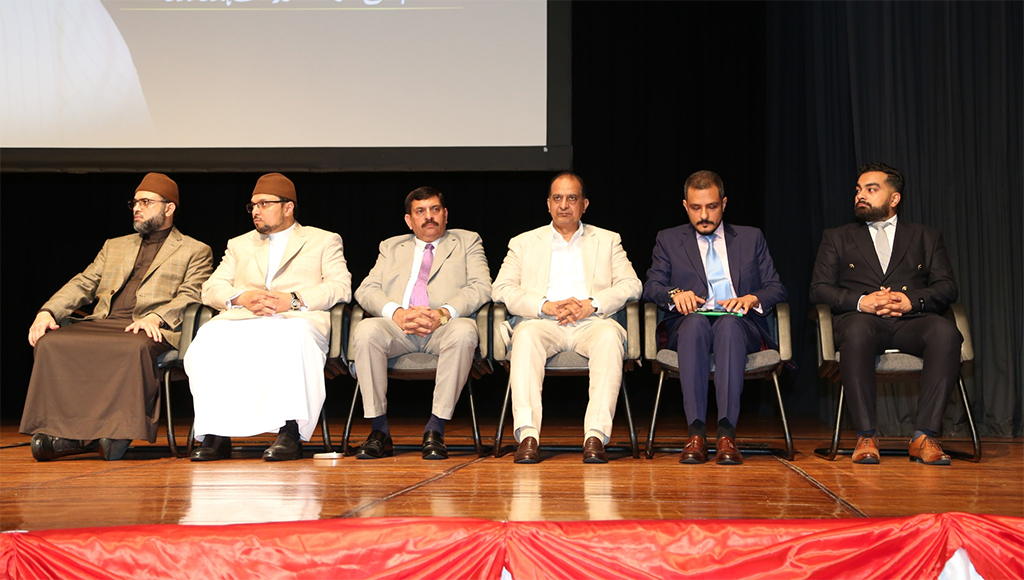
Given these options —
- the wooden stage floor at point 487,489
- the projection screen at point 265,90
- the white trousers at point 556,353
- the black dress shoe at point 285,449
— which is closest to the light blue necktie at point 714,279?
the white trousers at point 556,353

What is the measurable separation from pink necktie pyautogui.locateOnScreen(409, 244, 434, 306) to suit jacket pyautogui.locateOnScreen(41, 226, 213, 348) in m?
0.99

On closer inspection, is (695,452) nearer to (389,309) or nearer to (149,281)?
(389,309)

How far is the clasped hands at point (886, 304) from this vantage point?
11.3 feet

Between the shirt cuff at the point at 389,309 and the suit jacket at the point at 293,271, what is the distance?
0.59 feet

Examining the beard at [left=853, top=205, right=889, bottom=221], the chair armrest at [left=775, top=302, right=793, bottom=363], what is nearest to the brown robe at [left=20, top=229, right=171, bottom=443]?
the chair armrest at [left=775, top=302, right=793, bottom=363]

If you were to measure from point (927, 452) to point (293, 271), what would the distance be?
9.06 ft

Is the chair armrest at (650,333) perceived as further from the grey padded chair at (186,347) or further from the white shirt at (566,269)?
the grey padded chair at (186,347)

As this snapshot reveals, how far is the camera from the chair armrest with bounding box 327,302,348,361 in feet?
11.6

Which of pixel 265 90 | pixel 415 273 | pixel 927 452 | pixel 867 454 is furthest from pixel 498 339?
pixel 265 90

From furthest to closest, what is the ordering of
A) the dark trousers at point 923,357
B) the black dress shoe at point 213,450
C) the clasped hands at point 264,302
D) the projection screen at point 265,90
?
the projection screen at point 265,90 → the clasped hands at point 264,302 → the black dress shoe at point 213,450 → the dark trousers at point 923,357

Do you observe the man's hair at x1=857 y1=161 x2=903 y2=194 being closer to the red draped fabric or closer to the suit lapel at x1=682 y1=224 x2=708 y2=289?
the suit lapel at x1=682 y1=224 x2=708 y2=289

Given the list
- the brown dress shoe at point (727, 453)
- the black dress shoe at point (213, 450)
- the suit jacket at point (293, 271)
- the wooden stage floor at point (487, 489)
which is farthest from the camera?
the suit jacket at point (293, 271)

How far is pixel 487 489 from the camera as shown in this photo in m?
2.52

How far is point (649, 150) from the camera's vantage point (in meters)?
5.64
